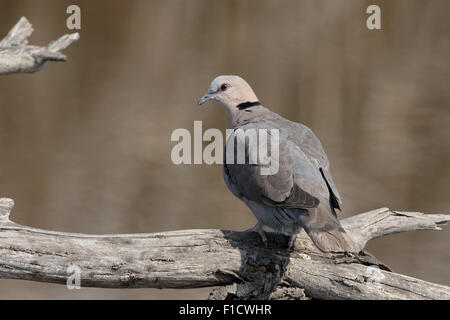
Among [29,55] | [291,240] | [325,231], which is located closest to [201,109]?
[29,55]

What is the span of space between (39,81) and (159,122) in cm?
160

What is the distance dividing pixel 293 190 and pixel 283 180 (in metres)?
0.10

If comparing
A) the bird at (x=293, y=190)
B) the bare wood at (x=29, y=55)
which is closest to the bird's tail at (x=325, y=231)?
the bird at (x=293, y=190)

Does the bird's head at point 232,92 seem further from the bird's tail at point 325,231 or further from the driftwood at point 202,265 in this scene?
the bird's tail at point 325,231

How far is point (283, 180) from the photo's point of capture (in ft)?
12.5

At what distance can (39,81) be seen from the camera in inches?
349

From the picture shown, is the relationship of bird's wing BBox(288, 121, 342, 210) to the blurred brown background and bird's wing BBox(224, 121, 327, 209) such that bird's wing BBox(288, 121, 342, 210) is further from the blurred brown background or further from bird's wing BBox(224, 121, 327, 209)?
the blurred brown background

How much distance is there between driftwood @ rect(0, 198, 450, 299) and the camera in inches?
142

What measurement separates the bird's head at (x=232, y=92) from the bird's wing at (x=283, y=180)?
65 centimetres

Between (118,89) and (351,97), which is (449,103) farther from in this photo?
(118,89)

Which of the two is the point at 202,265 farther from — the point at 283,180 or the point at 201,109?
the point at 201,109

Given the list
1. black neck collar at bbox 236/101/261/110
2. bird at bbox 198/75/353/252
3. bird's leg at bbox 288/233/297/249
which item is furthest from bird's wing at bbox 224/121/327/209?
black neck collar at bbox 236/101/261/110

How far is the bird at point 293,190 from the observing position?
362 cm

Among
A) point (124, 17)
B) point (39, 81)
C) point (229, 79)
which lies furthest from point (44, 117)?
point (229, 79)
